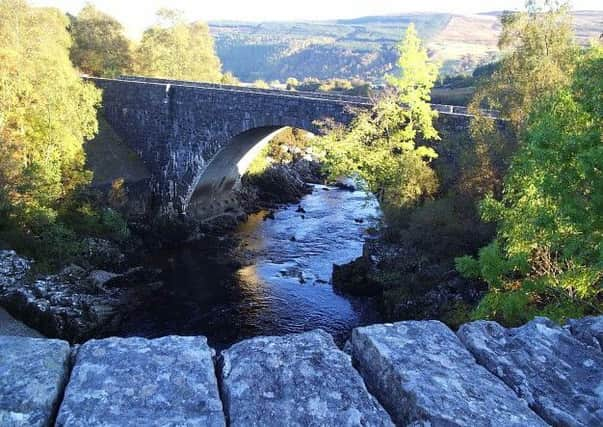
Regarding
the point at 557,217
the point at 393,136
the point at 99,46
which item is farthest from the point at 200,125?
the point at 557,217

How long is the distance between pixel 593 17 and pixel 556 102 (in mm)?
Result: 194958

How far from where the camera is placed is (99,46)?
43.1m

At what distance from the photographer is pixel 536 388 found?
8.38ft

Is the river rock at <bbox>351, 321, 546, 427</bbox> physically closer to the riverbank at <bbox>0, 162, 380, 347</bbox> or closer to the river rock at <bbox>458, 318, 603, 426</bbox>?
the river rock at <bbox>458, 318, 603, 426</bbox>

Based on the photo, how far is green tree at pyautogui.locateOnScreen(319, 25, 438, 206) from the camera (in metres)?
21.8

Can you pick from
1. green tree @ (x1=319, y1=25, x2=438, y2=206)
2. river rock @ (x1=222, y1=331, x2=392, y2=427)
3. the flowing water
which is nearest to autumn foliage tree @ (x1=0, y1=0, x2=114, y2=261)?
the flowing water

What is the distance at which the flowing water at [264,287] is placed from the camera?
19.0 meters

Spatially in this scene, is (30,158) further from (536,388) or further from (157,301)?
(536,388)

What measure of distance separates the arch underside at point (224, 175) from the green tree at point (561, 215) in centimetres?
1896

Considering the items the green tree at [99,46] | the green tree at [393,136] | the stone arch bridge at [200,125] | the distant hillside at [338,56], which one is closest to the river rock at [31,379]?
the green tree at [393,136]

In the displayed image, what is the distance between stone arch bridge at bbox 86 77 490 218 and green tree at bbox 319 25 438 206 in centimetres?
146

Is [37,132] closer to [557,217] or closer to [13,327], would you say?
[13,327]

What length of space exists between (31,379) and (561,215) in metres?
8.94

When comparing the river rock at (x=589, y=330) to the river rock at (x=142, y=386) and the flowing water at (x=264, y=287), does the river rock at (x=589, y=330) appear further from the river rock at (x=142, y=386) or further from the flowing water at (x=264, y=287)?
the flowing water at (x=264, y=287)
